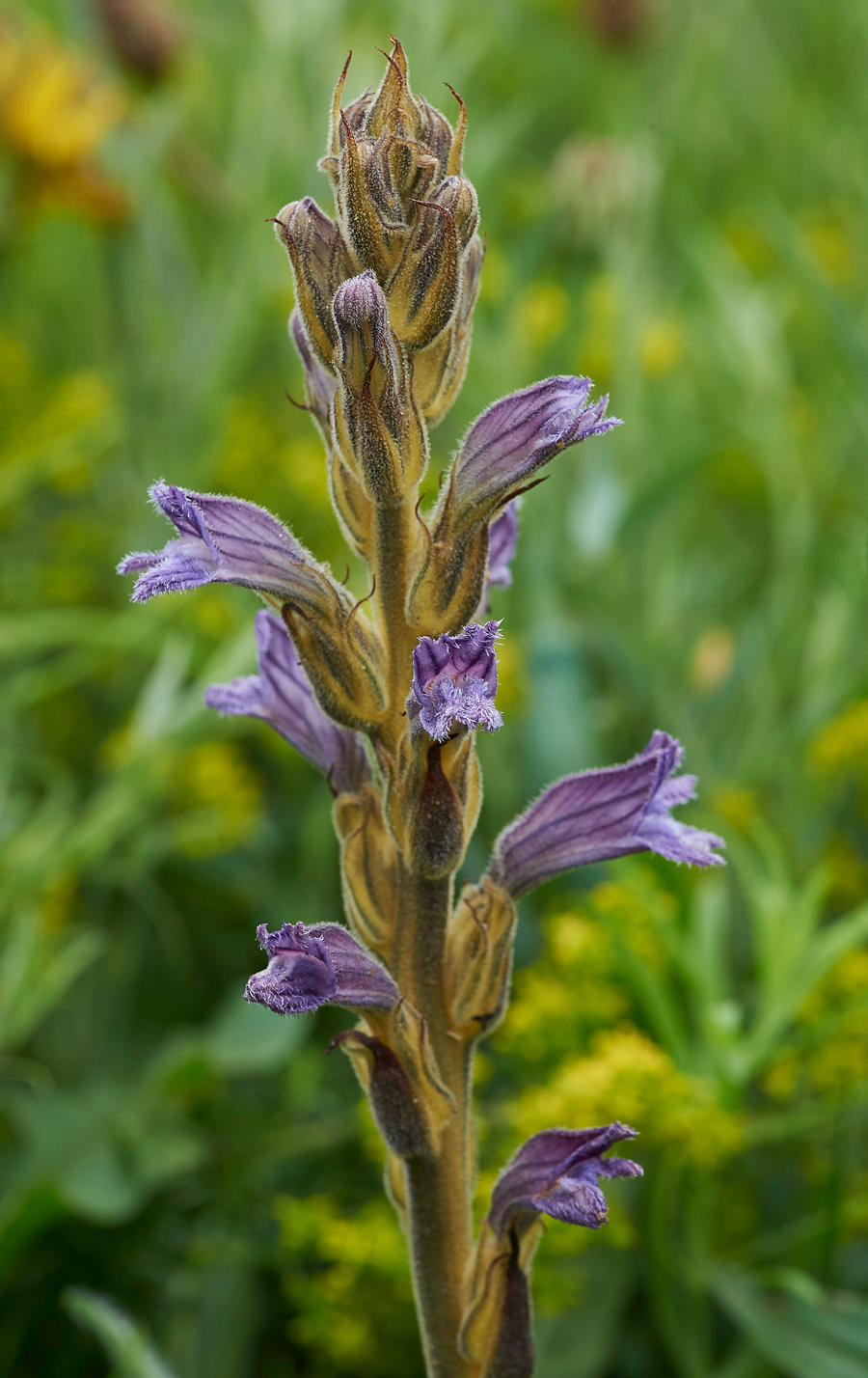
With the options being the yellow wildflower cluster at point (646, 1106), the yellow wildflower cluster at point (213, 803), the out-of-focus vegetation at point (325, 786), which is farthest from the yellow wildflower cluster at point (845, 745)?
the yellow wildflower cluster at point (213, 803)

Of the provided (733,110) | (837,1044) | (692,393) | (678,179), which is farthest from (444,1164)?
(733,110)

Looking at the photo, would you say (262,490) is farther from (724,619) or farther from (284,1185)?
(284,1185)

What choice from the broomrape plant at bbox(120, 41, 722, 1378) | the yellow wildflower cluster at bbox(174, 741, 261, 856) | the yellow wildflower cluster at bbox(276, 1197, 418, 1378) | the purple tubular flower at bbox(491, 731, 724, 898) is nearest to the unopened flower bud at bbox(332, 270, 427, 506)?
the broomrape plant at bbox(120, 41, 722, 1378)

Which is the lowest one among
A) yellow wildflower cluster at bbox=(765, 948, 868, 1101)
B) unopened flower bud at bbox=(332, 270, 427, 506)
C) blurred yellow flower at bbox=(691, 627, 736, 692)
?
yellow wildflower cluster at bbox=(765, 948, 868, 1101)

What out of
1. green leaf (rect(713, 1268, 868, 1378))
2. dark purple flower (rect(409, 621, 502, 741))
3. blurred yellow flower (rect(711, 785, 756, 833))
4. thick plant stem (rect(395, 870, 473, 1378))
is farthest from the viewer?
blurred yellow flower (rect(711, 785, 756, 833))

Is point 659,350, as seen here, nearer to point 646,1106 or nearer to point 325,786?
point 325,786

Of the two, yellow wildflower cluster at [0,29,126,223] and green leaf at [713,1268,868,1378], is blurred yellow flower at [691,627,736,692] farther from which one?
yellow wildflower cluster at [0,29,126,223]
